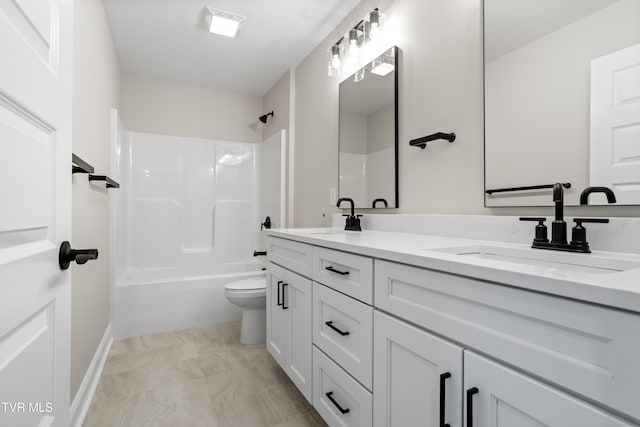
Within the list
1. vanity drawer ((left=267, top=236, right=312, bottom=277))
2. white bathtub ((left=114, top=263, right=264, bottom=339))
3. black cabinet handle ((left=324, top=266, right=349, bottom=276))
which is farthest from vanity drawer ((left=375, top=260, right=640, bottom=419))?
white bathtub ((left=114, top=263, right=264, bottom=339))

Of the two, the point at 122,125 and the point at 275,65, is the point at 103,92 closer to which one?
the point at 122,125

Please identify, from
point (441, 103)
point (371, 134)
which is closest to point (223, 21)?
point (371, 134)

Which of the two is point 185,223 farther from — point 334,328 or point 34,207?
point 34,207

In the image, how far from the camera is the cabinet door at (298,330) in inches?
56.7

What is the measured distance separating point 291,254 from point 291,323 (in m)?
0.35

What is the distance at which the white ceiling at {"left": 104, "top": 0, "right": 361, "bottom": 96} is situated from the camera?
6.86ft

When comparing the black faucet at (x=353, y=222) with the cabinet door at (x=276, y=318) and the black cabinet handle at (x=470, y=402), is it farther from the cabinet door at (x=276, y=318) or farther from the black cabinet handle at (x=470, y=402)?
the black cabinet handle at (x=470, y=402)

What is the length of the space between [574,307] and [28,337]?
3.14 ft

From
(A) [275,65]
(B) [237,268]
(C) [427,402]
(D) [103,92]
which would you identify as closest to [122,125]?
(D) [103,92]

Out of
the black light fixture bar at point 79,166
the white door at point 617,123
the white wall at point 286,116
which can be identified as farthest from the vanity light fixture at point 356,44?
the black light fixture bar at point 79,166

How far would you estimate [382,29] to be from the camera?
1844 mm

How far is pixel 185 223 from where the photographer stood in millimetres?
3377

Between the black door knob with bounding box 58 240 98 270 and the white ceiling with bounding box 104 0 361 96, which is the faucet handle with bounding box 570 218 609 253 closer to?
the black door knob with bounding box 58 240 98 270


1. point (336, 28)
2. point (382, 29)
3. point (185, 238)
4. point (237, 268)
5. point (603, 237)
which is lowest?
point (237, 268)
